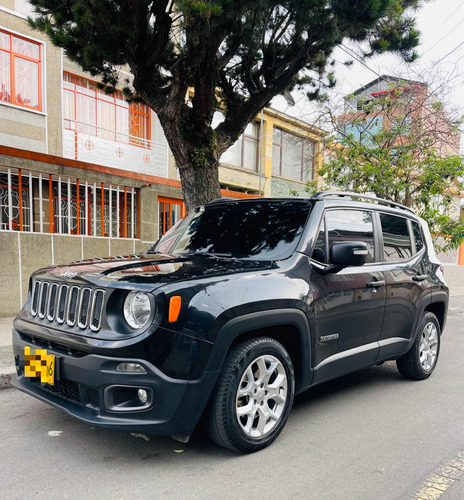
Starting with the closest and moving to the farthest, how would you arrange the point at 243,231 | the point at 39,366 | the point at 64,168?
the point at 39,366 → the point at 243,231 → the point at 64,168

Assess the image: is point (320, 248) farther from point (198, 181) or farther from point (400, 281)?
point (198, 181)

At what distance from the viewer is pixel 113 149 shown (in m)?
12.6

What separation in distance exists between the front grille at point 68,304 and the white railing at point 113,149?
909 centimetres

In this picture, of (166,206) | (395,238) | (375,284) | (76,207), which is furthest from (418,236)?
(166,206)

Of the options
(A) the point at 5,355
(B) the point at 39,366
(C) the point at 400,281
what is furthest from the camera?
(A) the point at 5,355

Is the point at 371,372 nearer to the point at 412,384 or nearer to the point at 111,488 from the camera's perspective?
the point at 412,384

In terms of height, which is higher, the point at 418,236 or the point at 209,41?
the point at 209,41

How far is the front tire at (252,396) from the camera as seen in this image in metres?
A: 2.95

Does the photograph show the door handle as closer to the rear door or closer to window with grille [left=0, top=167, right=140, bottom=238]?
the rear door

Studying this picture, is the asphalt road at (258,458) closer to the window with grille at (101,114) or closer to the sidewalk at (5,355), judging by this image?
the sidewalk at (5,355)

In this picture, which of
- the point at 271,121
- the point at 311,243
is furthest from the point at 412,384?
the point at 271,121

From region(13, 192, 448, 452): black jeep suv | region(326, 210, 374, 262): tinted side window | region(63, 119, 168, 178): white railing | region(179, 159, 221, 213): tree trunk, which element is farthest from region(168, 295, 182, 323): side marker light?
region(63, 119, 168, 178): white railing

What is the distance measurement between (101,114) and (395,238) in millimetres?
10261

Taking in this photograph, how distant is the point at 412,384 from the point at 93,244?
21.1ft
